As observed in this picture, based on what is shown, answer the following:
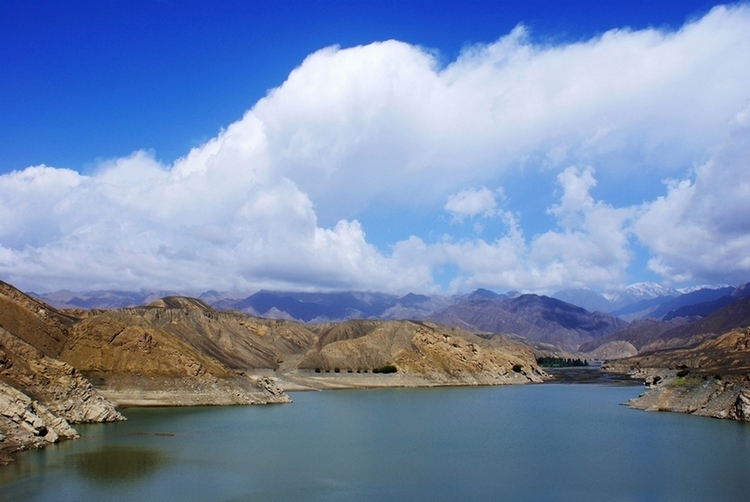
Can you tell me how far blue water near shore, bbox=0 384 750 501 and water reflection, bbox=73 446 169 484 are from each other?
0.30 feet

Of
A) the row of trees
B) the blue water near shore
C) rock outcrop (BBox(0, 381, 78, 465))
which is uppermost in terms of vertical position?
the row of trees

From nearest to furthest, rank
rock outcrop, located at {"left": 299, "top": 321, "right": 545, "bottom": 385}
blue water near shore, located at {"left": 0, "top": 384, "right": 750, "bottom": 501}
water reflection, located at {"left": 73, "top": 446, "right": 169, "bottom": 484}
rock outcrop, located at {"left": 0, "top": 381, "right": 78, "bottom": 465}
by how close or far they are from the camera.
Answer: blue water near shore, located at {"left": 0, "top": 384, "right": 750, "bottom": 501}
water reflection, located at {"left": 73, "top": 446, "right": 169, "bottom": 484}
rock outcrop, located at {"left": 0, "top": 381, "right": 78, "bottom": 465}
rock outcrop, located at {"left": 299, "top": 321, "right": 545, "bottom": 385}

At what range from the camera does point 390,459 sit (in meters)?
37.5

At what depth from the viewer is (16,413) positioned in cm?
3791

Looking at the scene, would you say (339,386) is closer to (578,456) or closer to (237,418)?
(237,418)

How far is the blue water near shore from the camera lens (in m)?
28.8

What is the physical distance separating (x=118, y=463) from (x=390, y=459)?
14829 millimetres

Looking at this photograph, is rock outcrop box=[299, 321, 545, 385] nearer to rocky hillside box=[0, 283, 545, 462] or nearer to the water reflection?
rocky hillside box=[0, 283, 545, 462]

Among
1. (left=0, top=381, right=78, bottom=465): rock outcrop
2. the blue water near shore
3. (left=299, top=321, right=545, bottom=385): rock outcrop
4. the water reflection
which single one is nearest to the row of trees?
(left=299, top=321, right=545, bottom=385): rock outcrop

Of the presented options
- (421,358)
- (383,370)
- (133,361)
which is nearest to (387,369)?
(383,370)

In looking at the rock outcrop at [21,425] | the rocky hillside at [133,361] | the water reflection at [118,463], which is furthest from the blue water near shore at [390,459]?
the rocky hillside at [133,361]

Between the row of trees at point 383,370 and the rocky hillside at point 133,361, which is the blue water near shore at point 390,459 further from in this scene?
the row of trees at point 383,370

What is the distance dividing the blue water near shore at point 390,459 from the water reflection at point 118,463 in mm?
91

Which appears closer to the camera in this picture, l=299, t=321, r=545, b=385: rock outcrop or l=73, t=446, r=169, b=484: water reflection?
l=73, t=446, r=169, b=484: water reflection
